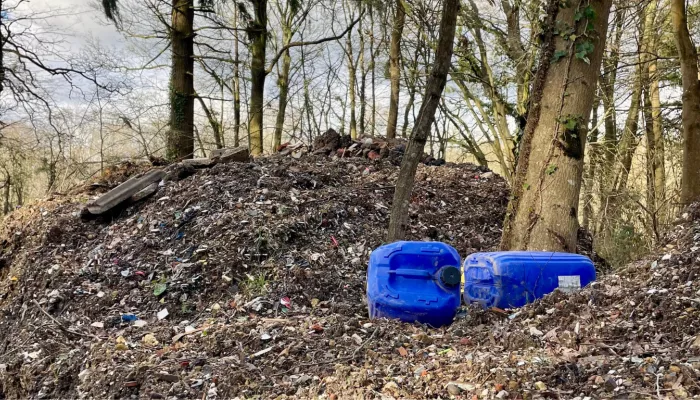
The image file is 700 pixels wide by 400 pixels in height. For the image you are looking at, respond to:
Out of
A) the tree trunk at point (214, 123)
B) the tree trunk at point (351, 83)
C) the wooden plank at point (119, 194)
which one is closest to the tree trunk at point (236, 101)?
the tree trunk at point (214, 123)

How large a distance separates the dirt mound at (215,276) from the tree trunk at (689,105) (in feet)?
7.62

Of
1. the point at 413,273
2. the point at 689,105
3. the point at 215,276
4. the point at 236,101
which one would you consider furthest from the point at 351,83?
the point at 413,273

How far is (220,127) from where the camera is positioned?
1748 centimetres

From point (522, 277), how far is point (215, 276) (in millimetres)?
2631

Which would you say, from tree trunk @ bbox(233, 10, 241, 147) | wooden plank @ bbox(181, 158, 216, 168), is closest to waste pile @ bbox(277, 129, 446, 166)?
wooden plank @ bbox(181, 158, 216, 168)

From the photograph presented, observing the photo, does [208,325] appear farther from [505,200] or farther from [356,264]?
[505,200]

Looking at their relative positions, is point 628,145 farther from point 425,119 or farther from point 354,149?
point 425,119

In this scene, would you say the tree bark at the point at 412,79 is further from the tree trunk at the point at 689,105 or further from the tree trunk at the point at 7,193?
the tree trunk at the point at 7,193

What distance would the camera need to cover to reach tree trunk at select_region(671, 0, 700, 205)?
22.0 ft

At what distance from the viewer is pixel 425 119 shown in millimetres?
4992

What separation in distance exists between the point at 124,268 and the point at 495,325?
3598 millimetres

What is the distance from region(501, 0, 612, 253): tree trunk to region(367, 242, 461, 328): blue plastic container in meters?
1.53

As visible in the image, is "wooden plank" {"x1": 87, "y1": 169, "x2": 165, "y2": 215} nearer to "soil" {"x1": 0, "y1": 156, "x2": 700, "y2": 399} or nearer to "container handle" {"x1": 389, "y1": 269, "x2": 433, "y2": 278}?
"soil" {"x1": 0, "y1": 156, "x2": 700, "y2": 399}

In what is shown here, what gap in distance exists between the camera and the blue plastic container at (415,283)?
3.53 metres
